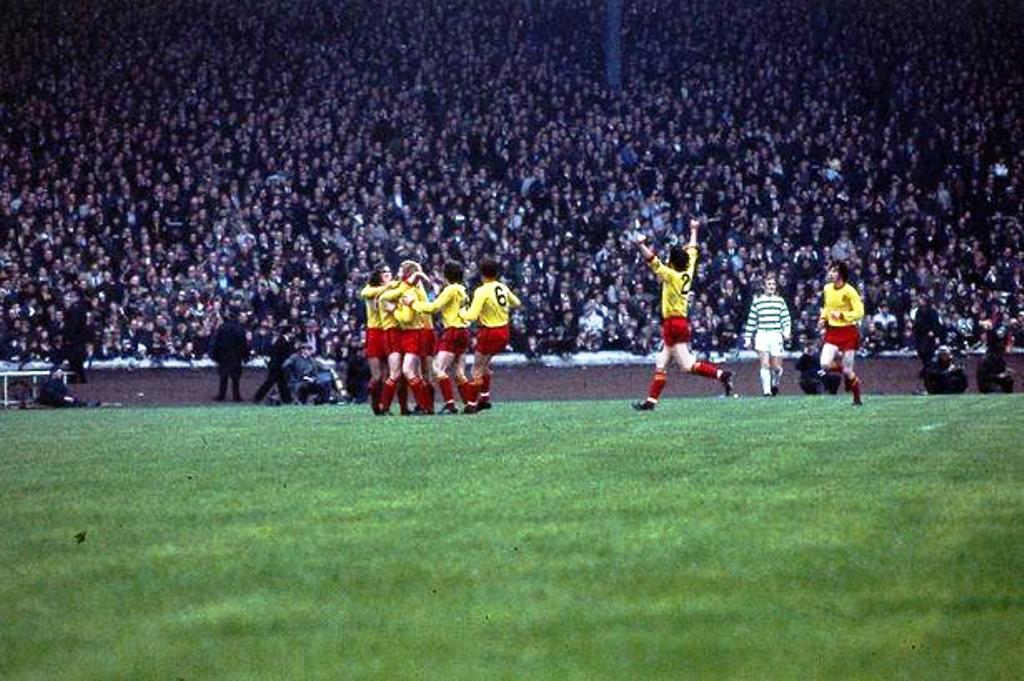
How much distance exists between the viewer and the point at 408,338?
23.6m

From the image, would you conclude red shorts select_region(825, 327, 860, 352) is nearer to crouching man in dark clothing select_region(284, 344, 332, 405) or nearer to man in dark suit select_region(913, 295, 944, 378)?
man in dark suit select_region(913, 295, 944, 378)

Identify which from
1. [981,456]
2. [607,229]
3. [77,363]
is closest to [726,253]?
[607,229]

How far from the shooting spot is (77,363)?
3512cm

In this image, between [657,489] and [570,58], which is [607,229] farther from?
[657,489]

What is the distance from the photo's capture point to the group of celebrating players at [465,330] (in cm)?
2288

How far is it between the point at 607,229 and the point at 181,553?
105 ft

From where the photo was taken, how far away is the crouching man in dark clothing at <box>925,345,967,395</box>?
103ft

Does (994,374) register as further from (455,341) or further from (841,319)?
(455,341)

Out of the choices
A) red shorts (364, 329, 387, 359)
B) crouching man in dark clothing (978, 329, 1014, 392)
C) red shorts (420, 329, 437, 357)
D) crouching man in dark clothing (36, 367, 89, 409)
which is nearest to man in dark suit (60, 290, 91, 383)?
crouching man in dark clothing (36, 367, 89, 409)

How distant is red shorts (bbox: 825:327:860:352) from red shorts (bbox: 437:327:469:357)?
543 centimetres

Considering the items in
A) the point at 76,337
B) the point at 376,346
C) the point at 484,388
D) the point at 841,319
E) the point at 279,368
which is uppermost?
the point at 76,337

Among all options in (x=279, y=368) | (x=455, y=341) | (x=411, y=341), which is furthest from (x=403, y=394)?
(x=279, y=368)

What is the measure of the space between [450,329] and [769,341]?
9624mm

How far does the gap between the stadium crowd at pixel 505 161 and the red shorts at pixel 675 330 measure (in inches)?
482
